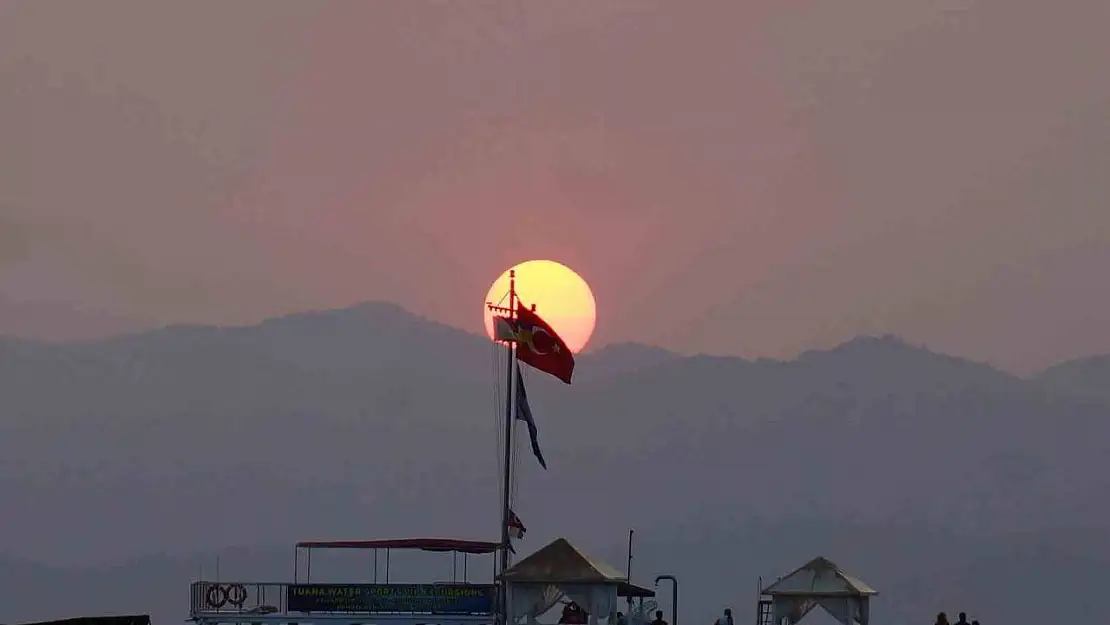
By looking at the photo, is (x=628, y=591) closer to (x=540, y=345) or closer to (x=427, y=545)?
(x=427, y=545)

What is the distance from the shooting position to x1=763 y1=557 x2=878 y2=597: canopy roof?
63156 millimetres

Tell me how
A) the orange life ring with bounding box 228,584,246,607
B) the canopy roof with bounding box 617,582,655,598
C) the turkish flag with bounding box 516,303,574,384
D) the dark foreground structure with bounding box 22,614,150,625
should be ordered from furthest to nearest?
the turkish flag with bounding box 516,303,574,384, the canopy roof with bounding box 617,582,655,598, the orange life ring with bounding box 228,584,246,607, the dark foreground structure with bounding box 22,614,150,625

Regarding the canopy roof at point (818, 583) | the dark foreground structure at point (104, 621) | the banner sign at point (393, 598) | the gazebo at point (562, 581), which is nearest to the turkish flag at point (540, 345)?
Answer: the banner sign at point (393, 598)

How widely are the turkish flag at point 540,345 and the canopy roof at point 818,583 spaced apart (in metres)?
9.47

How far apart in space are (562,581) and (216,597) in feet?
40.0

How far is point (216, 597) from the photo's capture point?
6325 cm

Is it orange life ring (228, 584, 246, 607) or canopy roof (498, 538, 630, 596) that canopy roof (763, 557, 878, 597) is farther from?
orange life ring (228, 584, 246, 607)

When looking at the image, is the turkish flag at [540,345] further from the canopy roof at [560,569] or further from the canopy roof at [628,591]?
the canopy roof at [560,569]

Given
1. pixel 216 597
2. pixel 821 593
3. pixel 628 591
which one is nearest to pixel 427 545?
pixel 628 591

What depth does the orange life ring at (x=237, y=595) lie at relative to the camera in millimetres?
62969

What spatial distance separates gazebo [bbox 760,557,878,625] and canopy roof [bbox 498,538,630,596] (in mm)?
7604

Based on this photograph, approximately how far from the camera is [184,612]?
598ft

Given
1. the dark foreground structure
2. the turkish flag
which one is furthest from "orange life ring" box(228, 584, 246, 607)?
the turkish flag

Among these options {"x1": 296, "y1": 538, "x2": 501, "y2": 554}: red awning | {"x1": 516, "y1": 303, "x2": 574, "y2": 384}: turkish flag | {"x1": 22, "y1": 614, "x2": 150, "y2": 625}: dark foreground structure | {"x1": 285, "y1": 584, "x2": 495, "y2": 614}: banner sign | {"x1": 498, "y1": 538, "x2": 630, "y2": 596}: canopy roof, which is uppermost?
{"x1": 516, "y1": 303, "x2": 574, "y2": 384}: turkish flag
